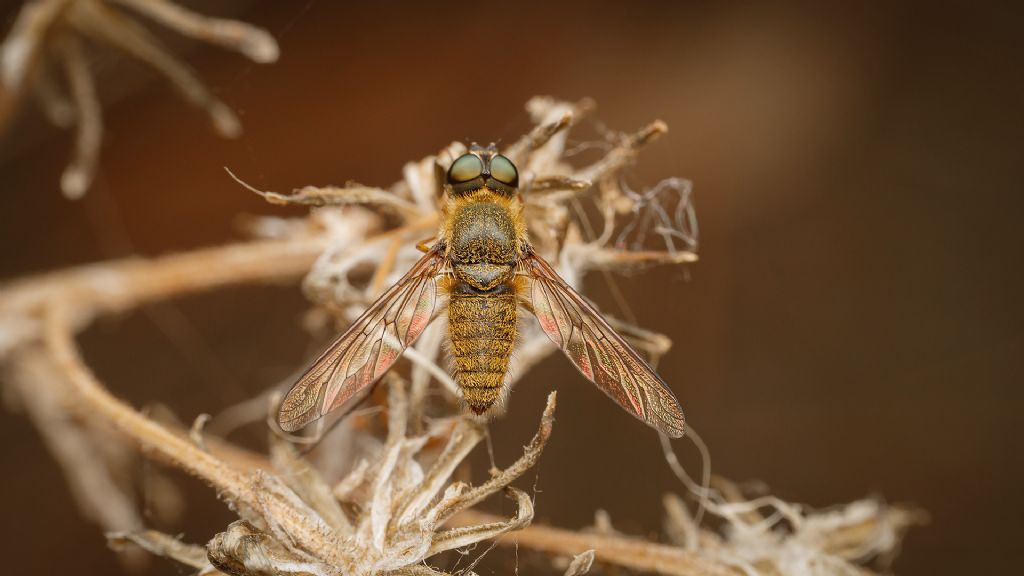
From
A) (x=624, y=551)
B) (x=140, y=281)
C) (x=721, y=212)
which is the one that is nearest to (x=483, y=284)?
(x=624, y=551)

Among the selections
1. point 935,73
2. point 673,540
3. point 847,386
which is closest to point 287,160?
point 673,540

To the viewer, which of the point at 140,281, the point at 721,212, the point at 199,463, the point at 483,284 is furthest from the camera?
the point at 721,212

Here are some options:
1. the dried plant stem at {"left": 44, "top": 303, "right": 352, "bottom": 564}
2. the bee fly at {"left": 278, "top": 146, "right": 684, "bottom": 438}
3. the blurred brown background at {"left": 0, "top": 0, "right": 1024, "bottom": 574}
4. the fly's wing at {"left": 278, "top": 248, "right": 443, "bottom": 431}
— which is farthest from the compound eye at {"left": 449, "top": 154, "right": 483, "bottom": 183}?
the blurred brown background at {"left": 0, "top": 0, "right": 1024, "bottom": 574}

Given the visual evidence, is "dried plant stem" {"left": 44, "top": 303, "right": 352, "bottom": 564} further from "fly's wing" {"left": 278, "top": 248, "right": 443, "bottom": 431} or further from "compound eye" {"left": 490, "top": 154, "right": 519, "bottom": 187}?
"compound eye" {"left": 490, "top": 154, "right": 519, "bottom": 187}

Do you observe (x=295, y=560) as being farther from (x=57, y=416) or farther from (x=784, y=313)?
(x=784, y=313)

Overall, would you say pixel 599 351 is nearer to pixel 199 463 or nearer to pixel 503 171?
pixel 503 171

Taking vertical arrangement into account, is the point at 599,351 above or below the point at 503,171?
below

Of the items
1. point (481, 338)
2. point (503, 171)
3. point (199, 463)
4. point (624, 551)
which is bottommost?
point (624, 551)

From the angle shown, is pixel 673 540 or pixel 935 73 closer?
pixel 673 540
